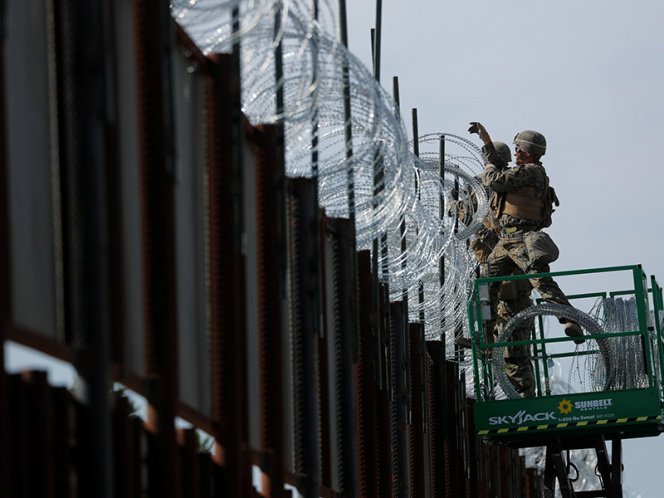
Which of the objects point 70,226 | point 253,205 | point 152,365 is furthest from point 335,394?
point 70,226

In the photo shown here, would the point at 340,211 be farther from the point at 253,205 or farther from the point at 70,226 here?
the point at 70,226

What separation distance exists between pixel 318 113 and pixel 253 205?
2.11 feet

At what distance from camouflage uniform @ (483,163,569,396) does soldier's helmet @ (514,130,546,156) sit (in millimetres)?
142

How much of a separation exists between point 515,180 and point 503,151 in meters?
1.57

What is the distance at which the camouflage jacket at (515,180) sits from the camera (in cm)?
1989

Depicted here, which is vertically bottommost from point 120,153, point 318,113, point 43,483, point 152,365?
point 43,483

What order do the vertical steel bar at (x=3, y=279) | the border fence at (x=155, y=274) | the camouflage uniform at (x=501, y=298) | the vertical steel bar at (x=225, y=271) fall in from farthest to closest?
1. the camouflage uniform at (x=501, y=298)
2. the vertical steel bar at (x=225, y=271)
3. the border fence at (x=155, y=274)
4. the vertical steel bar at (x=3, y=279)

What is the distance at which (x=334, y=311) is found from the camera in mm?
14742

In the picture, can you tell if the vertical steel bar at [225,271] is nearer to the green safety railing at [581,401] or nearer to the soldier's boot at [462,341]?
the green safety railing at [581,401]

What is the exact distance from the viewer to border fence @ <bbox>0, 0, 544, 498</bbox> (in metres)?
7.84

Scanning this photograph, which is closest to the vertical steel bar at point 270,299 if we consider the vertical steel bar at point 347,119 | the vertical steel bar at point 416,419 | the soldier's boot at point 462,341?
the vertical steel bar at point 347,119

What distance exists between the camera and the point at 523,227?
20.2 metres

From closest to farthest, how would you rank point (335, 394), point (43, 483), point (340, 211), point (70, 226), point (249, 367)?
1. point (43, 483)
2. point (70, 226)
3. point (249, 367)
4. point (340, 211)
5. point (335, 394)

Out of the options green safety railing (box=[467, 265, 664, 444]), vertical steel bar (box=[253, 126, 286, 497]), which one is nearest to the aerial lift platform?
green safety railing (box=[467, 265, 664, 444])
